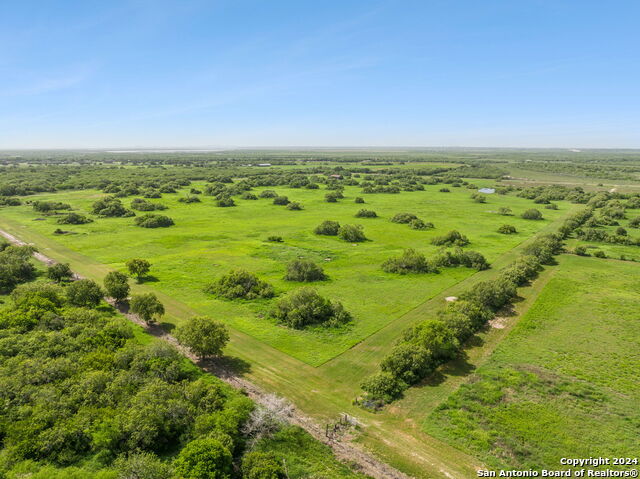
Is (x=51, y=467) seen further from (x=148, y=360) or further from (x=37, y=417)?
(x=148, y=360)

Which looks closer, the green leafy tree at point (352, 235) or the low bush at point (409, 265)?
the low bush at point (409, 265)

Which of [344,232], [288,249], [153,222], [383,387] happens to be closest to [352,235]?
[344,232]

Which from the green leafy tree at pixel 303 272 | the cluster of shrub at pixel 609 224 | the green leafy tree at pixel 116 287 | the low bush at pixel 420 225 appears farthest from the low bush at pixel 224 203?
the cluster of shrub at pixel 609 224

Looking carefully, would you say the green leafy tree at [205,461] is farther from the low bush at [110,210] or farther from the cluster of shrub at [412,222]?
the low bush at [110,210]

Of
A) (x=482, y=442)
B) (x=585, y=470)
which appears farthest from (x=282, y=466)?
(x=585, y=470)

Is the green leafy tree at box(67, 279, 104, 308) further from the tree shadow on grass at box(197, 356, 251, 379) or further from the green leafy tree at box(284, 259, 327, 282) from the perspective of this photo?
the green leafy tree at box(284, 259, 327, 282)
